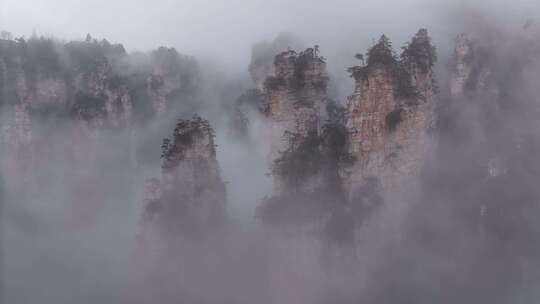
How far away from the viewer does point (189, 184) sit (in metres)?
34.6

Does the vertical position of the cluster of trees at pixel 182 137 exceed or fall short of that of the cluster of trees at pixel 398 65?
it falls short

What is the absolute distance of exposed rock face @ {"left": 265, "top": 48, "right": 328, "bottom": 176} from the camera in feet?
108

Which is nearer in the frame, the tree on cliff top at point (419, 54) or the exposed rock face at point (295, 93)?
the tree on cliff top at point (419, 54)

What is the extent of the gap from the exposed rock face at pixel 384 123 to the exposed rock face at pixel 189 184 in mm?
8133

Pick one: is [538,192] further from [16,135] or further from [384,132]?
[16,135]

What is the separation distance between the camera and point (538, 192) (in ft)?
96.8

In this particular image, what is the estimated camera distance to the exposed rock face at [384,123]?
29641mm

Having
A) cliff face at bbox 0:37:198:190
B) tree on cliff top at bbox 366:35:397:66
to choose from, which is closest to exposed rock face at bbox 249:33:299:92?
cliff face at bbox 0:37:198:190

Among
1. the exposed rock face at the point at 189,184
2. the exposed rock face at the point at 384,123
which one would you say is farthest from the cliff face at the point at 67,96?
the exposed rock face at the point at 384,123

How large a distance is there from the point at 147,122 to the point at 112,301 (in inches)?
882

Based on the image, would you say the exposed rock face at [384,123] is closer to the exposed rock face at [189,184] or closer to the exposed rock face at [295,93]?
the exposed rock face at [295,93]

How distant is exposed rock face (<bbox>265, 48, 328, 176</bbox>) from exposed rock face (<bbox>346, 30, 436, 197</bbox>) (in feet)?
11.5

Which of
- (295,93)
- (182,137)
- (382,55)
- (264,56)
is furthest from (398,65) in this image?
(264,56)

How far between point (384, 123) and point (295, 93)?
5.25 metres
